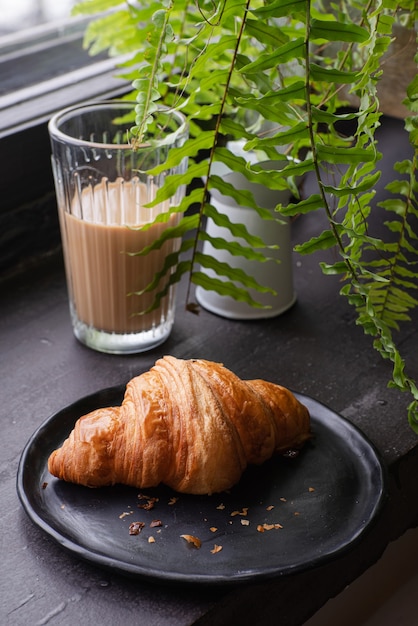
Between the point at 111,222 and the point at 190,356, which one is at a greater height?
the point at 111,222

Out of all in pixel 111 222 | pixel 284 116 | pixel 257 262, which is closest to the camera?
pixel 284 116

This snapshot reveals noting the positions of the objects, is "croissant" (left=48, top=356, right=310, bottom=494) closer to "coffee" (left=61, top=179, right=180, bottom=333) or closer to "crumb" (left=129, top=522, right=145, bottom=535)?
"crumb" (left=129, top=522, right=145, bottom=535)

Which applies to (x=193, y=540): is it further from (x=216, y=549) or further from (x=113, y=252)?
(x=113, y=252)

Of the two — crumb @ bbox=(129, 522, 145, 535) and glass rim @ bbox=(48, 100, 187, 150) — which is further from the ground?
glass rim @ bbox=(48, 100, 187, 150)

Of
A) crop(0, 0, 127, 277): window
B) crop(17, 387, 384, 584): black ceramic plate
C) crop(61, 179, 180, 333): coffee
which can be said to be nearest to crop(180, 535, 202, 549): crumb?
crop(17, 387, 384, 584): black ceramic plate

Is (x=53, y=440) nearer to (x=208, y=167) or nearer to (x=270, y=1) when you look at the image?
(x=208, y=167)

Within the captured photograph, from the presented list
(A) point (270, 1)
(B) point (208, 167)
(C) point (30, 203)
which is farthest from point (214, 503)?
(C) point (30, 203)

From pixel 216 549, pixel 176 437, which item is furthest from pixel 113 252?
pixel 216 549
